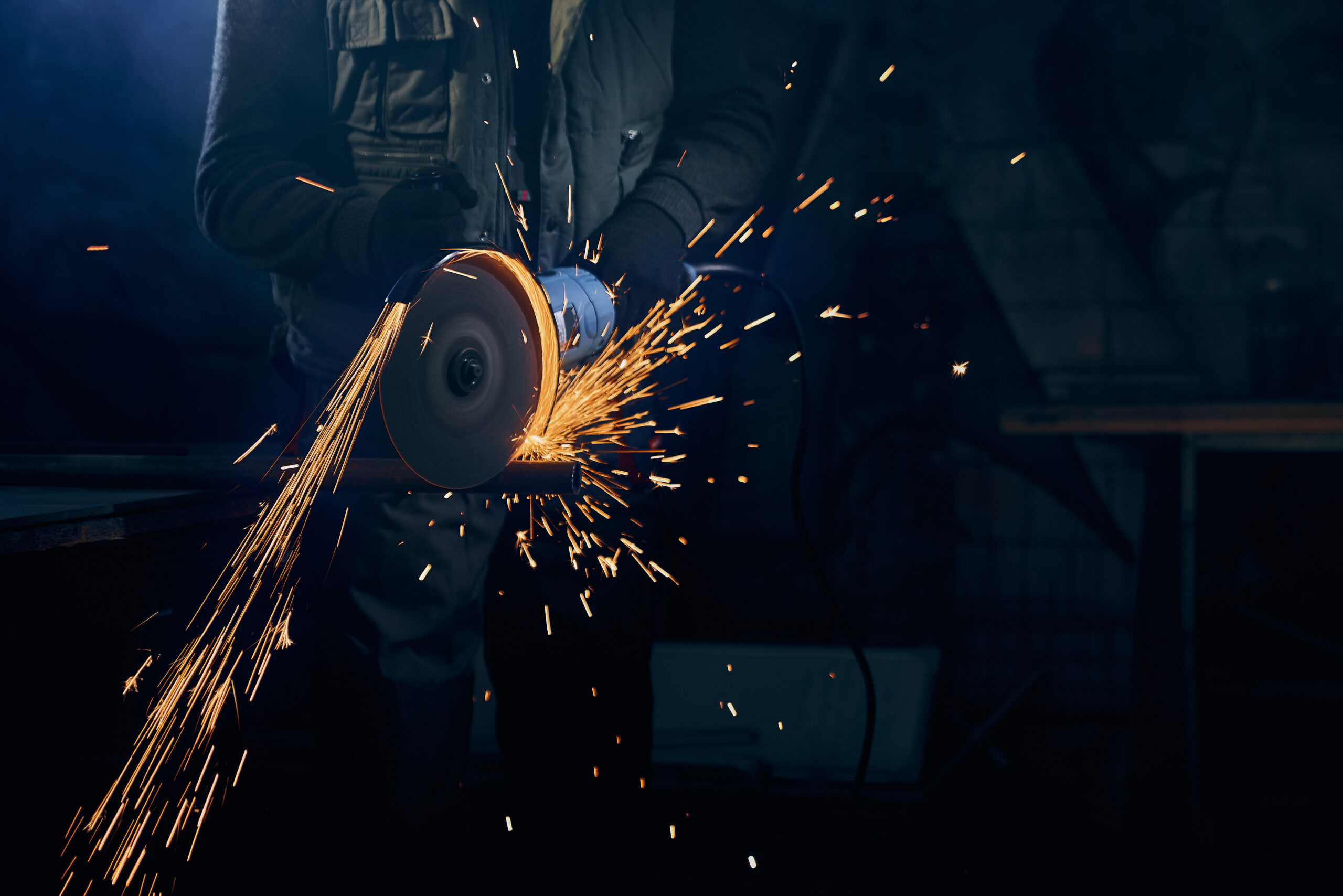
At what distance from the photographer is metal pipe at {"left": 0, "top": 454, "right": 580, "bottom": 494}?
104 cm

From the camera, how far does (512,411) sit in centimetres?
108

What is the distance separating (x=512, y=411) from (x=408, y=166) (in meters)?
0.64

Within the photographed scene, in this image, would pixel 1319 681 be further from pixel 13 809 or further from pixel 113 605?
pixel 13 809

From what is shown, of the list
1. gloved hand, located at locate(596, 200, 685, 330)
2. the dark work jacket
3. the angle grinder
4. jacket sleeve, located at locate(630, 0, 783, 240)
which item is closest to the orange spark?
jacket sleeve, located at locate(630, 0, 783, 240)

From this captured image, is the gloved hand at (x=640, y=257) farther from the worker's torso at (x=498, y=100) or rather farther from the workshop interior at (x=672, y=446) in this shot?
the worker's torso at (x=498, y=100)

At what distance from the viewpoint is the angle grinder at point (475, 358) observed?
0.95m

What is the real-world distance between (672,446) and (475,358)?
1299mm

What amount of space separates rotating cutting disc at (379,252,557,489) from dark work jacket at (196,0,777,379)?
31 cm

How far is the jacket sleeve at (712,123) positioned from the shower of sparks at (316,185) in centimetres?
55

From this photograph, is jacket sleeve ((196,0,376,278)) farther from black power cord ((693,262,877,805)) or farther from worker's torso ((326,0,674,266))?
black power cord ((693,262,877,805))

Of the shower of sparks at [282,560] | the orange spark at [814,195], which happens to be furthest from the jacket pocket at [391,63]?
the orange spark at [814,195]

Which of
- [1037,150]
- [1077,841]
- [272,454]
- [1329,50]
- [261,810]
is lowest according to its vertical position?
[261,810]

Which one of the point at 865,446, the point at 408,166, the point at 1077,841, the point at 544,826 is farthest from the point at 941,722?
the point at 408,166

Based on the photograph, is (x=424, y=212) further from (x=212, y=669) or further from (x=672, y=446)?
(x=672, y=446)
